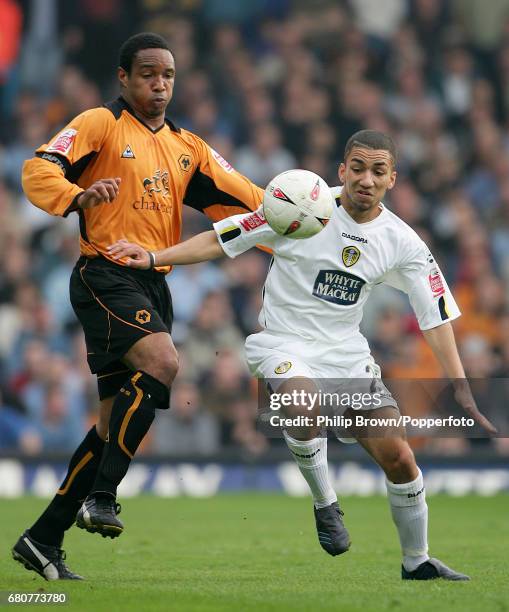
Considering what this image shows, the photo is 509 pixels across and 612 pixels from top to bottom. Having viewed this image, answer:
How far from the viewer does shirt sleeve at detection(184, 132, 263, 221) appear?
26.6 feet

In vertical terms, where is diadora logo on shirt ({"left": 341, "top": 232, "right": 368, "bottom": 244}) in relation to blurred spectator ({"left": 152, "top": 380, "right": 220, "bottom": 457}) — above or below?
above

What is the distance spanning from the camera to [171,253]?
290 inches

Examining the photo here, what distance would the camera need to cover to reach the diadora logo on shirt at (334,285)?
766 centimetres

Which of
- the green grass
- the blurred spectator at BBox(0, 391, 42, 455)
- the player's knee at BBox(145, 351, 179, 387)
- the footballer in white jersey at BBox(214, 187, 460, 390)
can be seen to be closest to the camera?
the green grass

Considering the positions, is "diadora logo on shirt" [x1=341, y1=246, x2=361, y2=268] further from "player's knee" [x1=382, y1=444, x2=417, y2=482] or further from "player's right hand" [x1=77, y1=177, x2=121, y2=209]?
"player's right hand" [x1=77, y1=177, x2=121, y2=209]

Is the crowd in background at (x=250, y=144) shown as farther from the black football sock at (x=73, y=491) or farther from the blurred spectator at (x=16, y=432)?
the black football sock at (x=73, y=491)

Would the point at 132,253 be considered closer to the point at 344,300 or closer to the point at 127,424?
the point at 127,424

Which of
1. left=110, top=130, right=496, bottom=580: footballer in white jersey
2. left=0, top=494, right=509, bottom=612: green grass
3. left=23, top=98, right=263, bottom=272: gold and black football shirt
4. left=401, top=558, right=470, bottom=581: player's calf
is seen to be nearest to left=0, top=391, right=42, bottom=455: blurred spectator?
left=0, top=494, right=509, bottom=612: green grass

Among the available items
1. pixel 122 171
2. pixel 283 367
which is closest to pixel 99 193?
pixel 122 171

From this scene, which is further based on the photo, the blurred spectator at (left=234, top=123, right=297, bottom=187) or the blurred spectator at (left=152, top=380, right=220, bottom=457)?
the blurred spectator at (left=234, top=123, right=297, bottom=187)

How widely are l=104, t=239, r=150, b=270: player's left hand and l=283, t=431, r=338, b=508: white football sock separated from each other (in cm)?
Result: 128

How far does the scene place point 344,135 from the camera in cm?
1752

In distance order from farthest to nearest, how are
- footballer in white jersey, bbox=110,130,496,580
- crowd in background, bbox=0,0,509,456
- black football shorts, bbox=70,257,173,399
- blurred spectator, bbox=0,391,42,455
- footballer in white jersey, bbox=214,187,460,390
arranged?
crowd in background, bbox=0,0,509,456, blurred spectator, bbox=0,391,42,455, footballer in white jersey, bbox=214,187,460,390, footballer in white jersey, bbox=110,130,496,580, black football shorts, bbox=70,257,173,399

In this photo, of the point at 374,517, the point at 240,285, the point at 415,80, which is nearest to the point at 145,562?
the point at 374,517
